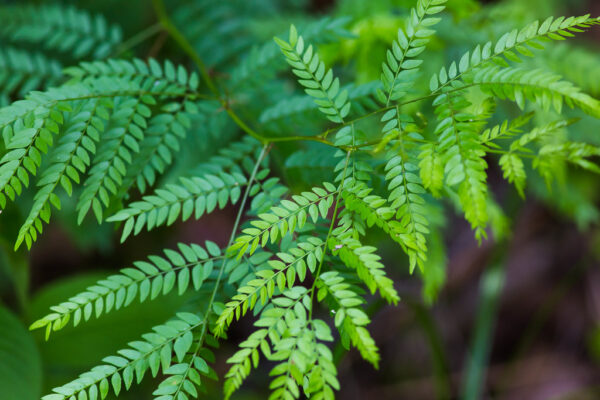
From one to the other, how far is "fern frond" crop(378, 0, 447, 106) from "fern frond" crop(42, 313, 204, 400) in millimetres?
632

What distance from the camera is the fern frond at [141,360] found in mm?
879

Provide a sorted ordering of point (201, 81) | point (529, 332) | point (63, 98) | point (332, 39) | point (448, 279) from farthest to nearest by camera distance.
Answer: point (448, 279)
point (529, 332)
point (201, 81)
point (332, 39)
point (63, 98)

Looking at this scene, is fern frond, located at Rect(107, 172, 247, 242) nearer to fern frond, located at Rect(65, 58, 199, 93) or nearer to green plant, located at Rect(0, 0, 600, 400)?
green plant, located at Rect(0, 0, 600, 400)

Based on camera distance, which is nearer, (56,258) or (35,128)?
(35,128)

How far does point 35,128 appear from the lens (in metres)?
0.97

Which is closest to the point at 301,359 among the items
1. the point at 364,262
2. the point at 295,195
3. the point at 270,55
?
the point at 364,262

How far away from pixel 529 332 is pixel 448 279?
54 centimetres

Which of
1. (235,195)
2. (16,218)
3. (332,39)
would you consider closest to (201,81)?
(332,39)

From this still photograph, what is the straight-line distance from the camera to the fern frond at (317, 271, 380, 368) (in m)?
0.78

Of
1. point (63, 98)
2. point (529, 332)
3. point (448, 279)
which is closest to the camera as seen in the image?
point (63, 98)

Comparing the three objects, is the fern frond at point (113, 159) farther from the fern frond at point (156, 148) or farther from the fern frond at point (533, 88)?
the fern frond at point (533, 88)

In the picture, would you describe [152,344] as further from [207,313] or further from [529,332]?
[529,332]

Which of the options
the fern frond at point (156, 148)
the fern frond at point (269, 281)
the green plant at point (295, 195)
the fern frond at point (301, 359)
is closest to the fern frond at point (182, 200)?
the green plant at point (295, 195)

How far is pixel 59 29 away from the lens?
1.74 metres
